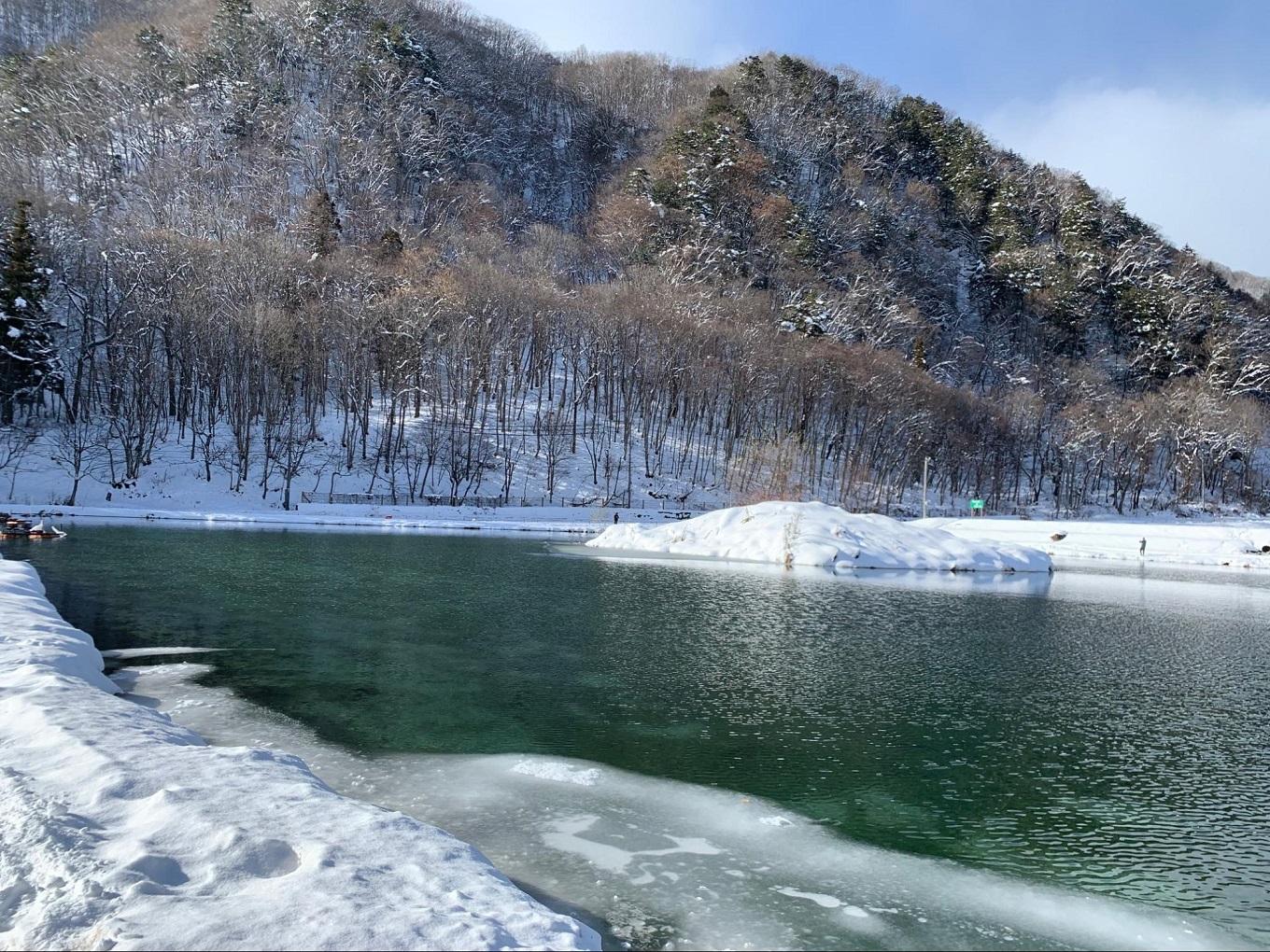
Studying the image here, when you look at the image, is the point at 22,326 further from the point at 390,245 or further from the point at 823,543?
the point at 823,543

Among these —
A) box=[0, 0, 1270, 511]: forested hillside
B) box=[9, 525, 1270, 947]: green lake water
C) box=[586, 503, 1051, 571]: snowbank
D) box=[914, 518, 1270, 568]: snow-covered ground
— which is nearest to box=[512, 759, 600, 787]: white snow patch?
box=[9, 525, 1270, 947]: green lake water

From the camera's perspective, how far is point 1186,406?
85.8 m

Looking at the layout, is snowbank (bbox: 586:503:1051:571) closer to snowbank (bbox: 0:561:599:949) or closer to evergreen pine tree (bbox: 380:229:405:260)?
snowbank (bbox: 0:561:599:949)

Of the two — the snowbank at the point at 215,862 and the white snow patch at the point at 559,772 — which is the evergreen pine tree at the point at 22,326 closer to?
the snowbank at the point at 215,862

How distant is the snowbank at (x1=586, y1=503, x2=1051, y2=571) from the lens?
3650cm

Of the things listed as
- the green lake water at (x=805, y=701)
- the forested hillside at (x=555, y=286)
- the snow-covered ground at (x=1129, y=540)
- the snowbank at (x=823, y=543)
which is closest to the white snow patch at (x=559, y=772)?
the green lake water at (x=805, y=701)

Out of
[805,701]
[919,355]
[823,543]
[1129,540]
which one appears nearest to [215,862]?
[805,701]

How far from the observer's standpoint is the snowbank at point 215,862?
5.04m

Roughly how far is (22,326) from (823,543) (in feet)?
183

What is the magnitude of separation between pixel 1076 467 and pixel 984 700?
8477 centimetres

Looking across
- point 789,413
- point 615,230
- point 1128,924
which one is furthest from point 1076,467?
point 1128,924

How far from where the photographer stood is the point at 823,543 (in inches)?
1436

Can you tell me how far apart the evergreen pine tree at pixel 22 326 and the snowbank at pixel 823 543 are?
44.1m

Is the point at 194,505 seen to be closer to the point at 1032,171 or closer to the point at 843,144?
the point at 843,144
